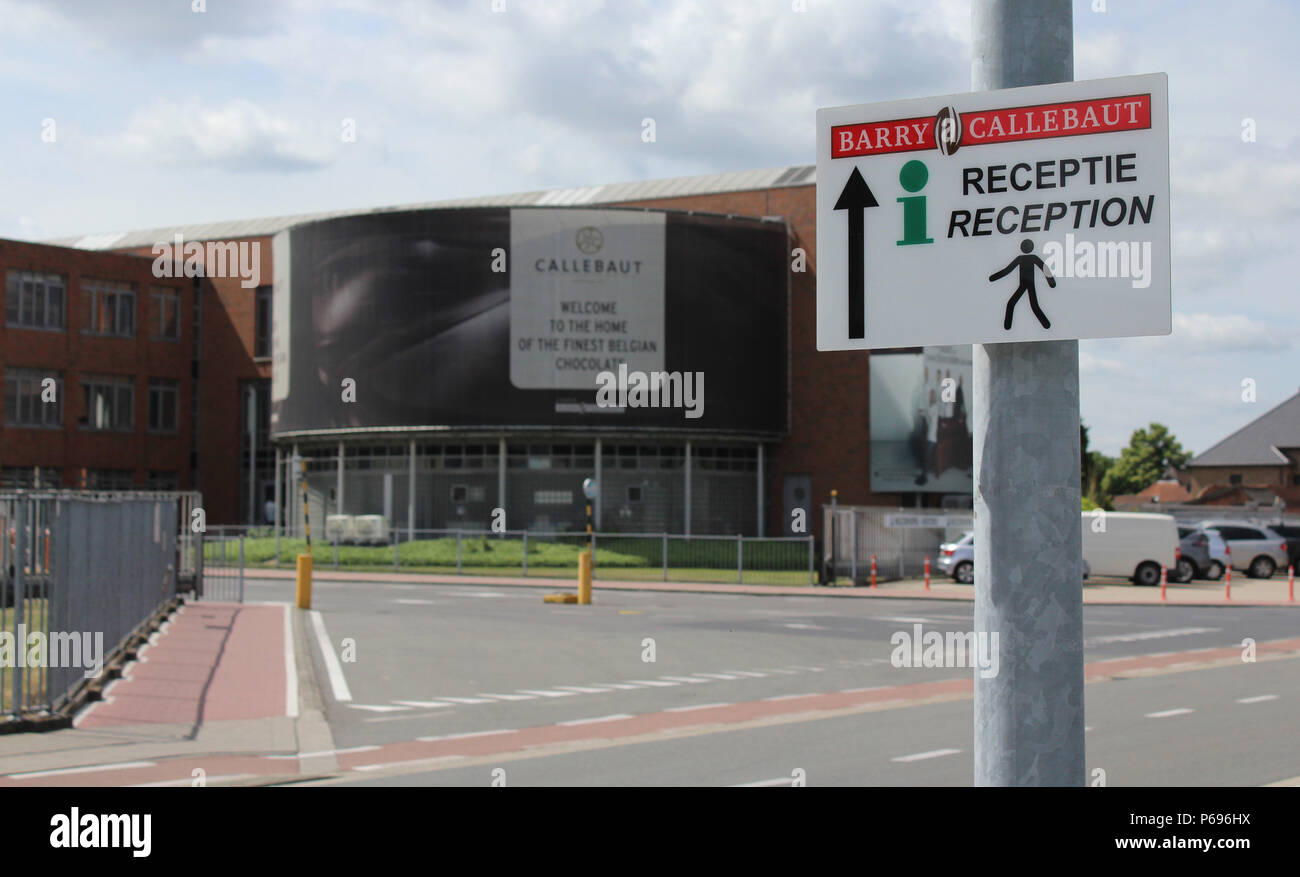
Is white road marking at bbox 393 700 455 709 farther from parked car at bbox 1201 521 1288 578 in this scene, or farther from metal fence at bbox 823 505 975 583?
parked car at bbox 1201 521 1288 578

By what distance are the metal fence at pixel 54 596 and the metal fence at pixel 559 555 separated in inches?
848

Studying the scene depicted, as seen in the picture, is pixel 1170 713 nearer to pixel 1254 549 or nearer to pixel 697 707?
pixel 697 707

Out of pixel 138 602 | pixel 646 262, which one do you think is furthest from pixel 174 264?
pixel 138 602

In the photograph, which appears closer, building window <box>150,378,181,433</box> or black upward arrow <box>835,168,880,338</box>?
black upward arrow <box>835,168,880,338</box>

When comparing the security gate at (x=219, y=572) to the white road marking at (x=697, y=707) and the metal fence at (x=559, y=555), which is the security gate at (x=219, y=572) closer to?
the metal fence at (x=559, y=555)

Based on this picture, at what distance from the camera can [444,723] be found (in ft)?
43.9

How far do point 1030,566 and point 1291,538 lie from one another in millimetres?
50174

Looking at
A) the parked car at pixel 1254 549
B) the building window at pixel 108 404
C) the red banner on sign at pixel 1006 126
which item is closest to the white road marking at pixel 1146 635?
the red banner on sign at pixel 1006 126

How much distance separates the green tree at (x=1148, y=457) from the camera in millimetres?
123375

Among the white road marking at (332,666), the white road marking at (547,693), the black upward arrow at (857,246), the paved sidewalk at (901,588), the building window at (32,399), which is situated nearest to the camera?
A: the black upward arrow at (857,246)

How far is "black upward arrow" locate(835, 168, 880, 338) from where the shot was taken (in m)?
2.55

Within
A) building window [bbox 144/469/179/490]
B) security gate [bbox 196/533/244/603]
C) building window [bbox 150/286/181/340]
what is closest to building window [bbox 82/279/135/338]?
building window [bbox 150/286/181/340]

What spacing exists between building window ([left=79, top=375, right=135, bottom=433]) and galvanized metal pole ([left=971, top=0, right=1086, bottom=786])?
61.5m

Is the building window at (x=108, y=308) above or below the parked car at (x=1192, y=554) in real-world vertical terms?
above
